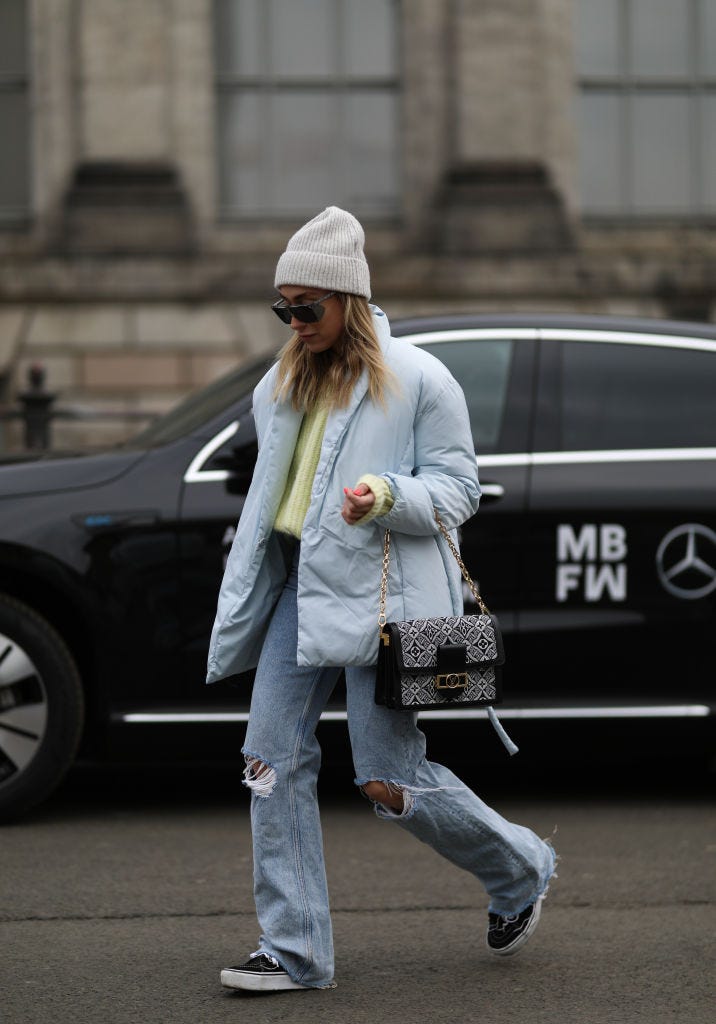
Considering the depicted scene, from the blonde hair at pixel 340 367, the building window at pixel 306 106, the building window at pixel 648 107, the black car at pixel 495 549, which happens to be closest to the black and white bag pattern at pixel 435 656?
the blonde hair at pixel 340 367

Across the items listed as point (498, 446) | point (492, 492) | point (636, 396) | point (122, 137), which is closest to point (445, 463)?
point (492, 492)

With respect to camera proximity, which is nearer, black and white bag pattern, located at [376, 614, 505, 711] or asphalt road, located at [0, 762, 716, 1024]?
black and white bag pattern, located at [376, 614, 505, 711]

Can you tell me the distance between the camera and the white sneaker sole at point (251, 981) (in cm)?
426

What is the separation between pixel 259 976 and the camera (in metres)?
4.28

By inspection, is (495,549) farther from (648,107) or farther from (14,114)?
(648,107)

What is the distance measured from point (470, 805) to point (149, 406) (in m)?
11.1

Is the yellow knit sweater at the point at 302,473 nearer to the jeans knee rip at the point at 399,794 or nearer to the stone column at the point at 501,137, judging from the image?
the jeans knee rip at the point at 399,794

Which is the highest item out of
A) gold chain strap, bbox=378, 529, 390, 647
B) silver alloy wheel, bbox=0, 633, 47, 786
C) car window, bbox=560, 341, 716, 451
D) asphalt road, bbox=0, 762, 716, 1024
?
car window, bbox=560, 341, 716, 451

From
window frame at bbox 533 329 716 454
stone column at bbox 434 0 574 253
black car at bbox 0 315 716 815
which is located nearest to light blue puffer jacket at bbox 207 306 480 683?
black car at bbox 0 315 716 815

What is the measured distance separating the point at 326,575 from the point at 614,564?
236 centimetres

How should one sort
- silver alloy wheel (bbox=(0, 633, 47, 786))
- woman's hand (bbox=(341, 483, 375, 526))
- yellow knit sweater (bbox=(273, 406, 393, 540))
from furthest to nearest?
1. silver alloy wheel (bbox=(0, 633, 47, 786))
2. yellow knit sweater (bbox=(273, 406, 393, 540))
3. woman's hand (bbox=(341, 483, 375, 526))

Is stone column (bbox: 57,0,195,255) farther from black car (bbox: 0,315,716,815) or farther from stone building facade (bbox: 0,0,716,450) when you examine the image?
black car (bbox: 0,315,716,815)

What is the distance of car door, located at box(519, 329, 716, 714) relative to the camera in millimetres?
6309

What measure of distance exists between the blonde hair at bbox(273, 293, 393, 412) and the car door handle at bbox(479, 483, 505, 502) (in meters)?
2.06
